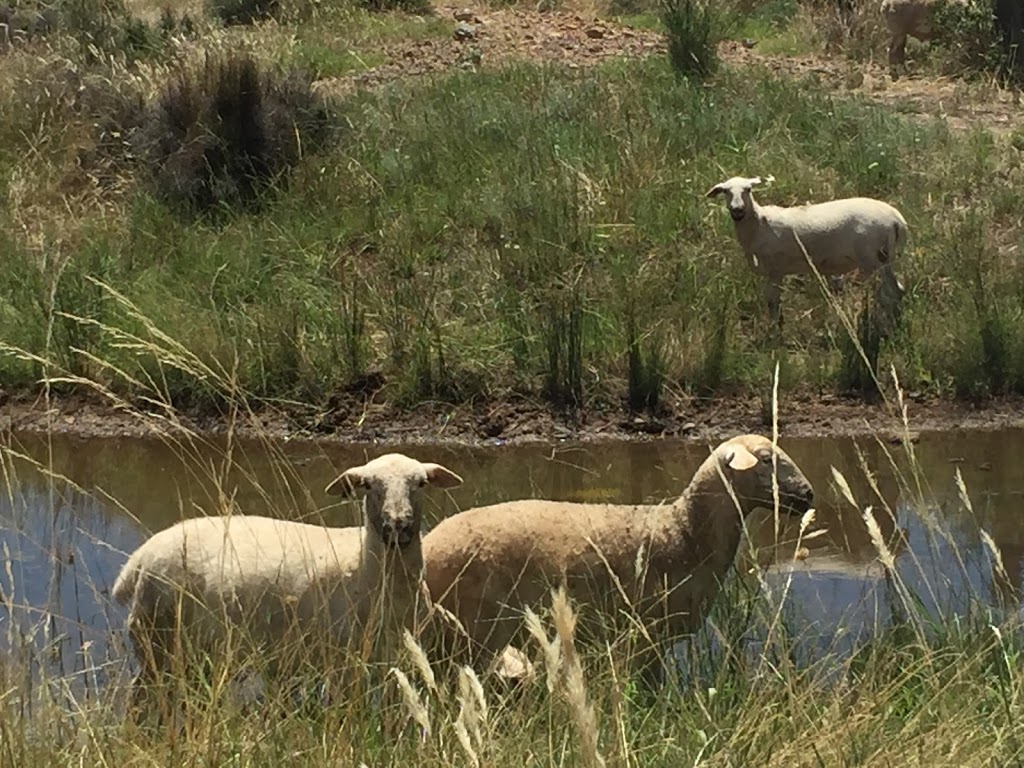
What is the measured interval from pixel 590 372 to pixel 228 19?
37.8ft

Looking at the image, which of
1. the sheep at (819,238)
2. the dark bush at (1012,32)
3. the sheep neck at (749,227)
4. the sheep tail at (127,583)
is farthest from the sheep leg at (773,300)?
the dark bush at (1012,32)

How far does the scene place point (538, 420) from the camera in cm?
1054

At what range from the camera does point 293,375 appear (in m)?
10.9

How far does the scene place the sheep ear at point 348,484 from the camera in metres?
6.07

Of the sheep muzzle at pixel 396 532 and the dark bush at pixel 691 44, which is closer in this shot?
the sheep muzzle at pixel 396 532

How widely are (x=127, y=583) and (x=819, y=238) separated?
6536 mm

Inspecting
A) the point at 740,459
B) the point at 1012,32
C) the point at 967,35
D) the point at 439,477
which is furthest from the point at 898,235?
the point at 967,35

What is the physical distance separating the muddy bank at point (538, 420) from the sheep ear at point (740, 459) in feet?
11.3

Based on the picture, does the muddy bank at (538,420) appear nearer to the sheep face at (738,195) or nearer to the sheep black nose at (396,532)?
the sheep face at (738,195)

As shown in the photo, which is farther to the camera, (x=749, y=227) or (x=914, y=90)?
(x=914, y=90)

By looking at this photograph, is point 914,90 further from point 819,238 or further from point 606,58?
point 819,238

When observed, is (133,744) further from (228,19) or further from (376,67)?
(228,19)

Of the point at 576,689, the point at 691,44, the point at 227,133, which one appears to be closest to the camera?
the point at 576,689

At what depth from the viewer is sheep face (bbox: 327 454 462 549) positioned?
5.84 meters
